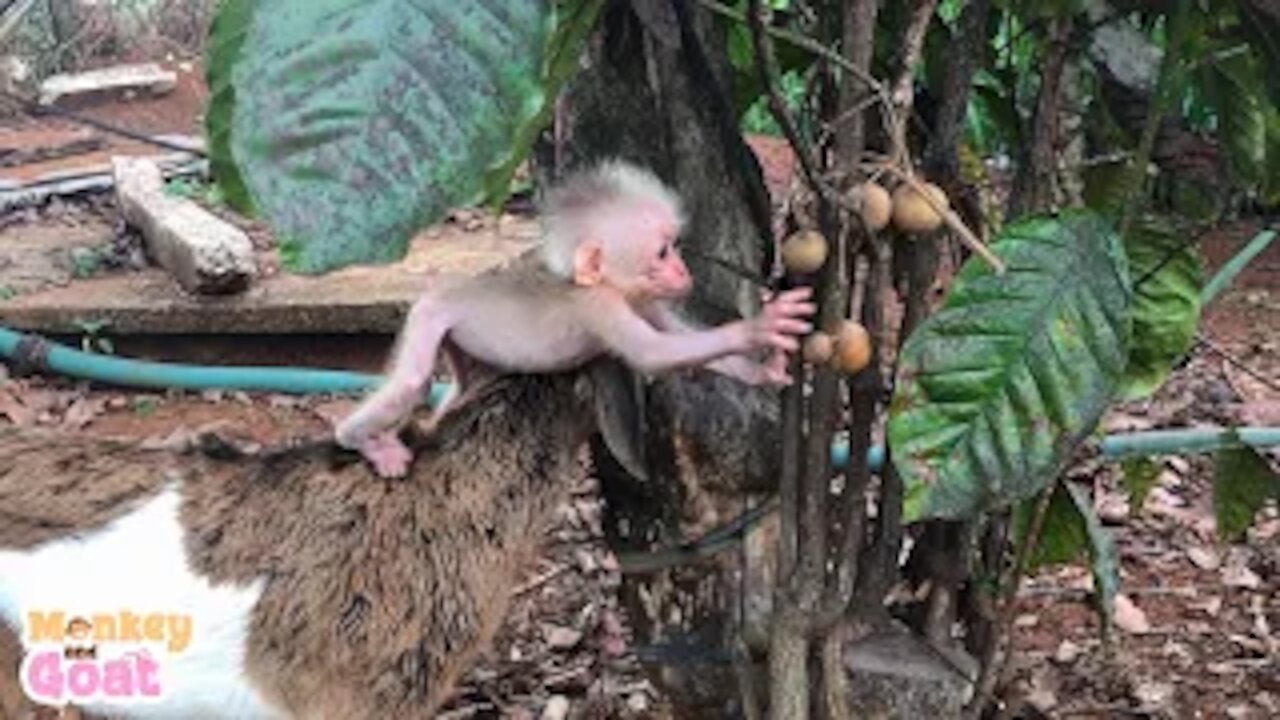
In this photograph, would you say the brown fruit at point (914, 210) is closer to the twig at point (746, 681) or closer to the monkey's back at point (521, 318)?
the monkey's back at point (521, 318)

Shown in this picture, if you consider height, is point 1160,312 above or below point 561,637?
above

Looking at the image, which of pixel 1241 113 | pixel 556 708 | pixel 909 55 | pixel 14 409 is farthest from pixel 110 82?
pixel 909 55

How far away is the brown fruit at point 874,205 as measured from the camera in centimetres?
188

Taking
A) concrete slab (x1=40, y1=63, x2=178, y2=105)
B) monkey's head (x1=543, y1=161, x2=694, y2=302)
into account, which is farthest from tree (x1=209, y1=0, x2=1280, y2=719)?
concrete slab (x1=40, y1=63, x2=178, y2=105)

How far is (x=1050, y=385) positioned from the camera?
6.06ft

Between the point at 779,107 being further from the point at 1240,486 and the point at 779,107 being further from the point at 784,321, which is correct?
the point at 1240,486

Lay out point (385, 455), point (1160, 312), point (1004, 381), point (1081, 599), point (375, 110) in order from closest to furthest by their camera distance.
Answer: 1. point (375, 110)
2. point (1004, 381)
3. point (1160, 312)
4. point (385, 455)
5. point (1081, 599)

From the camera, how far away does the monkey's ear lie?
221 centimetres

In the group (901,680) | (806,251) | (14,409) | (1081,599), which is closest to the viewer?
(806,251)

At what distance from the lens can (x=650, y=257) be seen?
2.22m

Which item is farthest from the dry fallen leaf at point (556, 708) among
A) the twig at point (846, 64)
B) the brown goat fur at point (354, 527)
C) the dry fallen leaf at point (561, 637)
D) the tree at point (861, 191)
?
the twig at point (846, 64)

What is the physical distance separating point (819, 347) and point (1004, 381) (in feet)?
0.70

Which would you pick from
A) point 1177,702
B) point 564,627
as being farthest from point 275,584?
point 1177,702

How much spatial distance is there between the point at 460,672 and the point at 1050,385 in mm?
922
